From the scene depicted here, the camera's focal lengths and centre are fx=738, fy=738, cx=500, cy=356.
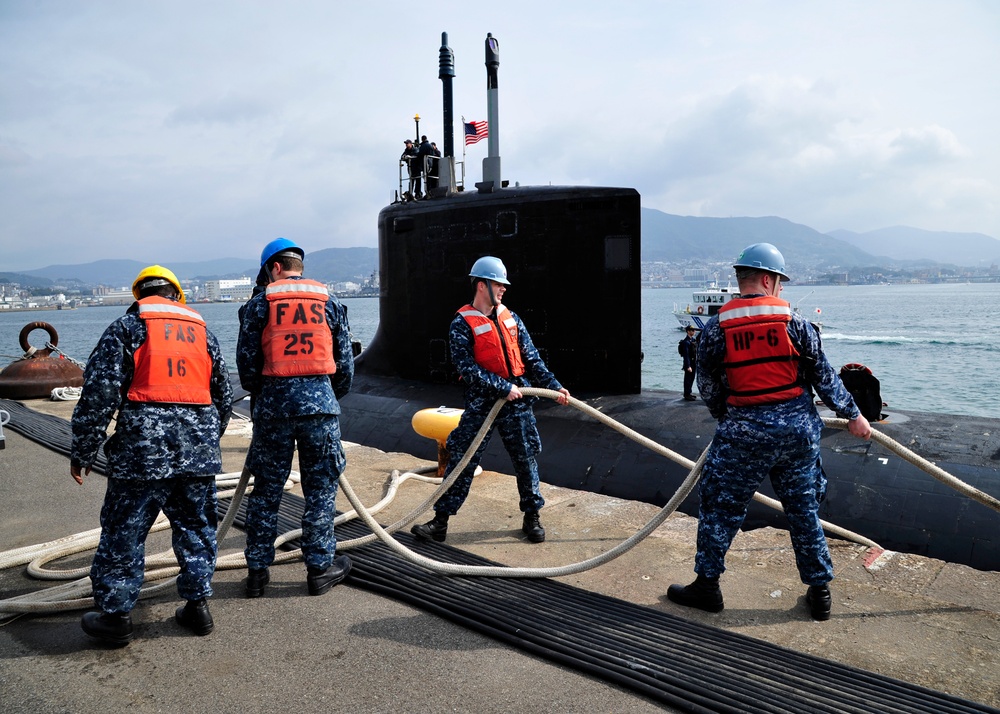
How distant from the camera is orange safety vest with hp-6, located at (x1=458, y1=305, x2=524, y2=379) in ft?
17.5

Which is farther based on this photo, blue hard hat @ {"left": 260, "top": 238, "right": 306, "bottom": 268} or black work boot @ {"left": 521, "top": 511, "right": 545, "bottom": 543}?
black work boot @ {"left": 521, "top": 511, "right": 545, "bottom": 543}

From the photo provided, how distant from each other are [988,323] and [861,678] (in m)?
82.8

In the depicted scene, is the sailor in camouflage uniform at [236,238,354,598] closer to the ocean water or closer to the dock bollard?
the dock bollard

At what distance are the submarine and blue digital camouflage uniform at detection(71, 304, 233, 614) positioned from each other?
424cm

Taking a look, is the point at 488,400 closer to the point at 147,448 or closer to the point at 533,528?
the point at 533,528

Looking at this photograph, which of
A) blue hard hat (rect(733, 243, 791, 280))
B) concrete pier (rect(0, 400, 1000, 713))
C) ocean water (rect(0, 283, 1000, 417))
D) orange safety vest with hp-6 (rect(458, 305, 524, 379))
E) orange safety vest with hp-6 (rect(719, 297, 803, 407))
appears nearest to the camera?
concrete pier (rect(0, 400, 1000, 713))

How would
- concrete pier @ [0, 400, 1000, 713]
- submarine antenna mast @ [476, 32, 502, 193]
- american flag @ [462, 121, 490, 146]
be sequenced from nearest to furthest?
concrete pier @ [0, 400, 1000, 713] → submarine antenna mast @ [476, 32, 502, 193] → american flag @ [462, 121, 490, 146]

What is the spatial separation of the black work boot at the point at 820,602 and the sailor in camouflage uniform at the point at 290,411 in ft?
8.94

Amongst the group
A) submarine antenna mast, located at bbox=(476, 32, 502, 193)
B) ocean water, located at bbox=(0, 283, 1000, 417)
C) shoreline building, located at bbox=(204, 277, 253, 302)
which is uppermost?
shoreline building, located at bbox=(204, 277, 253, 302)

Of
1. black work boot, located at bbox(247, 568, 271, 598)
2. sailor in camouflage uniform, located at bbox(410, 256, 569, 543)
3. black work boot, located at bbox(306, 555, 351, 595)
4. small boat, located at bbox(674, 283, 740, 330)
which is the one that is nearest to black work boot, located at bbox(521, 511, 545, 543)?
sailor in camouflage uniform, located at bbox(410, 256, 569, 543)

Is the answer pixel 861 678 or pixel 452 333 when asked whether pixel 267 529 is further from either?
pixel 861 678

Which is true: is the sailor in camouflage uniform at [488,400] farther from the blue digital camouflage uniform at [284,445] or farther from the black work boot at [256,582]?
the black work boot at [256,582]

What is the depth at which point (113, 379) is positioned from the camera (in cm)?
366

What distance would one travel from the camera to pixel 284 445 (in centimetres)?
435
